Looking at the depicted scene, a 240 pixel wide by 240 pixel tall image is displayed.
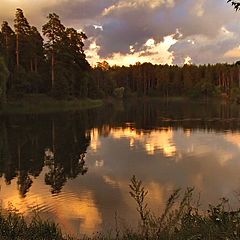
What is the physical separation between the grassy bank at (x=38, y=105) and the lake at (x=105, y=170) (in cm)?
1850

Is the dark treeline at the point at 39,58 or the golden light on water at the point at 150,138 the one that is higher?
the dark treeline at the point at 39,58

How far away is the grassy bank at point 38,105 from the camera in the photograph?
47.8 metres

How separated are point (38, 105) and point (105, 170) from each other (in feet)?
119

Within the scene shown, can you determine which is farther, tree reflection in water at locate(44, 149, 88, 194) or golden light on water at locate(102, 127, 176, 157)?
golden light on water at locate(102, 127, 176, 157)

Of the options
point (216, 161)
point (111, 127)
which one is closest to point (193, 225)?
point (216, 161)

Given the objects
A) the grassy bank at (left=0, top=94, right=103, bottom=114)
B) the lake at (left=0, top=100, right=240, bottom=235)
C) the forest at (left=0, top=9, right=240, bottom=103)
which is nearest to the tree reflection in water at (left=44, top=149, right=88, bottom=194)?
the lake at (left=0, top=100, right=240, bottom=235)

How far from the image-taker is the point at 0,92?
1601 inches

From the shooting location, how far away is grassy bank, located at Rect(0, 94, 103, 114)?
4775cm

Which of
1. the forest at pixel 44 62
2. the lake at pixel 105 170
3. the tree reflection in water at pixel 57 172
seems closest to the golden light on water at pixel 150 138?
the lake at pixel 105 170

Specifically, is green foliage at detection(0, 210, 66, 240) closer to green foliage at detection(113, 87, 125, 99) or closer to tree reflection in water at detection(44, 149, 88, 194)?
tree reflection in water at detection(44, 149, 88, 194)

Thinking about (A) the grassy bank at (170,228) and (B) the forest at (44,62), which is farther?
(B) the forest at (44,62)

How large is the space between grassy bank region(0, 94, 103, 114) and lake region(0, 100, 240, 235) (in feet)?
60.7

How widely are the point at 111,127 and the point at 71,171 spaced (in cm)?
1798

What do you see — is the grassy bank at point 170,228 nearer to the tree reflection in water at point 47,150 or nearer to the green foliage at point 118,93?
the tree reflection in water at point 47,150
